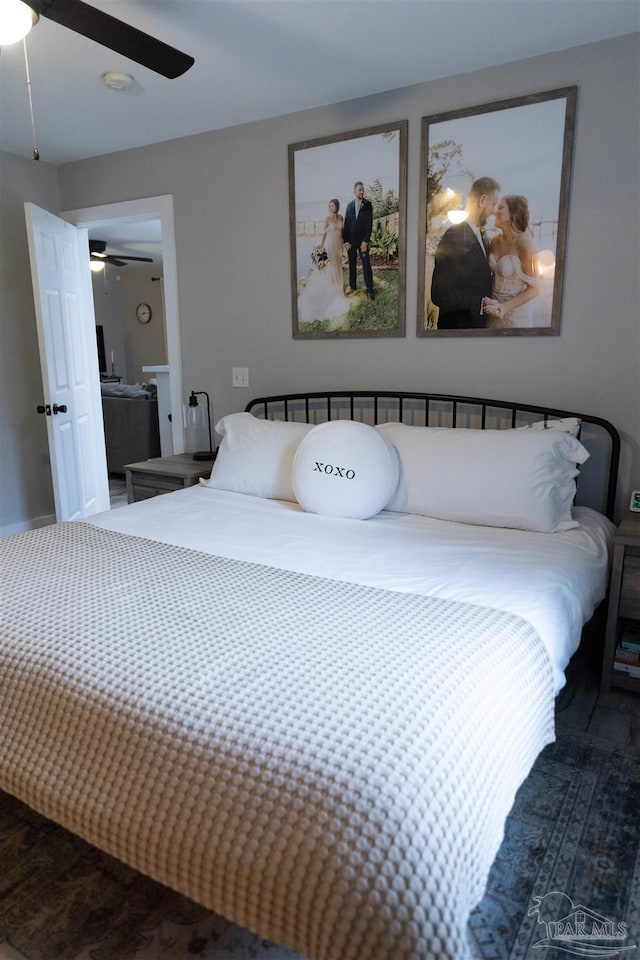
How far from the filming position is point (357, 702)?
1.06m

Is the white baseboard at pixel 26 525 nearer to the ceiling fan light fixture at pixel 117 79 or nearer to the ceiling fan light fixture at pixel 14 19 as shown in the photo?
the ceiling fan light fixture at pixel 117 79

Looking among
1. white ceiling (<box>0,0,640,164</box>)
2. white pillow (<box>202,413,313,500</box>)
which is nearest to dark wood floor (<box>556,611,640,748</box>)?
white pillow (<box>202,413,313,500</box>)

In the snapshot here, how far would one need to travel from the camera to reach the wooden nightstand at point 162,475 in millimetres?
3029

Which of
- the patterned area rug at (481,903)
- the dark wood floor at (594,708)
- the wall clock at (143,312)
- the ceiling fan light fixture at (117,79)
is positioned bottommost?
the patterned area rug at (481,903)

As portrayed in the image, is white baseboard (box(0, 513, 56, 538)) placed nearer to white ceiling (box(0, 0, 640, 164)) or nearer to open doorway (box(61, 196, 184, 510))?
open doorway (box(61, 196, 184, 510))

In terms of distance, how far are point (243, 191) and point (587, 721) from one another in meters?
2.92

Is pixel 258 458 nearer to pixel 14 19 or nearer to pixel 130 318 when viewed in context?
pixel 14 19

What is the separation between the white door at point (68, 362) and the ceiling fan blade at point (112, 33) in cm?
179

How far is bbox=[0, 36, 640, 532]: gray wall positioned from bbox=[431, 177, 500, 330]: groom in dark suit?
0.11 m

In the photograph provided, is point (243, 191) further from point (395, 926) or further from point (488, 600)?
point (395, 926)

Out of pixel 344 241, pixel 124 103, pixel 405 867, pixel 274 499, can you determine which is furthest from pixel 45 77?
pixel 405 867

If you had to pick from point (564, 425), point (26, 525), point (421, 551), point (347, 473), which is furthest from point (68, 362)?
point (564, 425)

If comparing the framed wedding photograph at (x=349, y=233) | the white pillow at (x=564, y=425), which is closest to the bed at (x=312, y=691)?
the white pillow at (x=564, y=425)

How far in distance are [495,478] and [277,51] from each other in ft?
6.09
